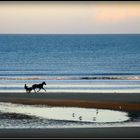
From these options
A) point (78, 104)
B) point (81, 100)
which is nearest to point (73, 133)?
point (78, 104)

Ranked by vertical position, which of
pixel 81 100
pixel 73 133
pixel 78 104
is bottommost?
pixel 73 133

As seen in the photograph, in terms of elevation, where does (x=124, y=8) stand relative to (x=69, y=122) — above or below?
above

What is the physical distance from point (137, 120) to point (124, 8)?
A: 394 centimetres

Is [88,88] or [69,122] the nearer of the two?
[69,122]

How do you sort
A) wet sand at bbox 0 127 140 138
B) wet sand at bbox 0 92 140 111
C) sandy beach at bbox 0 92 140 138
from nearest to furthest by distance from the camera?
wet sand at bbox 0 127 140 138 < sandy beach at bbox 0 92 140 138 < wet sand at bbox 0 92 140 111

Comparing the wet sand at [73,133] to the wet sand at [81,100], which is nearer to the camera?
the wet sand at [73,133]

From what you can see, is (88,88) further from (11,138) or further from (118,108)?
(11,138)

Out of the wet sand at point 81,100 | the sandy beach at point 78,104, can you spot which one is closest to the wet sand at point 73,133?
the sandy beach at point 78,104

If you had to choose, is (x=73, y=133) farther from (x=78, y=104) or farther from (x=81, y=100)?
(x=81, y=100)

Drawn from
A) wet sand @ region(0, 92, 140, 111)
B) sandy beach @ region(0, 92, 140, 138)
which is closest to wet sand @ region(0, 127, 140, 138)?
sandy beach @ region(0, 92, 140, 138)

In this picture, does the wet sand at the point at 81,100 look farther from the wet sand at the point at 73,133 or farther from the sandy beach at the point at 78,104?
the wet sand at the point at 73,133

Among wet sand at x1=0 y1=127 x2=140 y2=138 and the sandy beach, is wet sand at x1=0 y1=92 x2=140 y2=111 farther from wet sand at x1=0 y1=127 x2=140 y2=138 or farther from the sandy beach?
wet sand at x1=0 y1=127 x2=140 y2=138

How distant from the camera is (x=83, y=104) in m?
11.8

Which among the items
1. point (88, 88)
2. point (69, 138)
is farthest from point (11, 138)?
point (88, 88)
